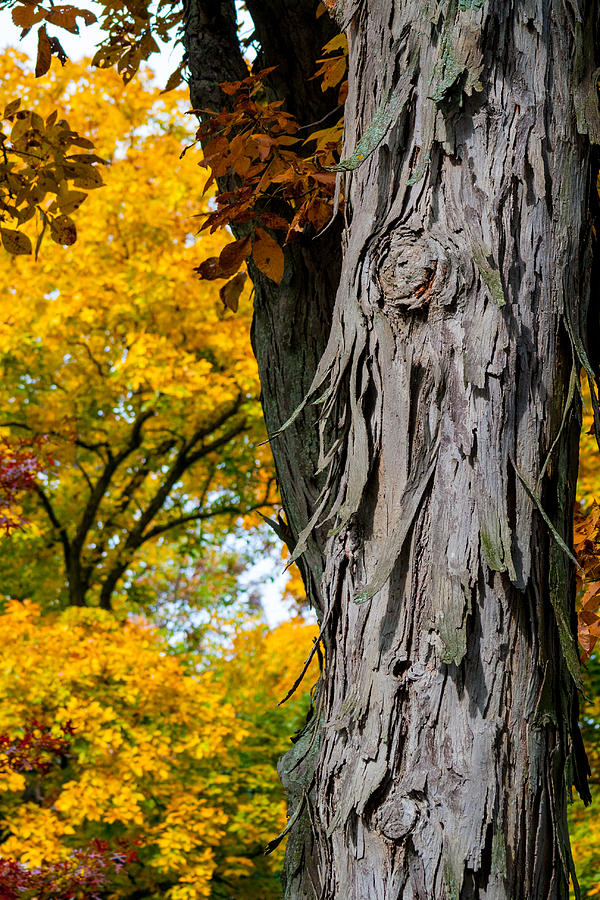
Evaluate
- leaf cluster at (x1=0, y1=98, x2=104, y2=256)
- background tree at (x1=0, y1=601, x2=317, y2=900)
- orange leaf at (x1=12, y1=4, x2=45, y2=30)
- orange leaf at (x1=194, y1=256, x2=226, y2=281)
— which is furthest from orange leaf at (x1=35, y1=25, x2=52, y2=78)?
background tree at (x1=0, y1=601, x2=317, y2=900)

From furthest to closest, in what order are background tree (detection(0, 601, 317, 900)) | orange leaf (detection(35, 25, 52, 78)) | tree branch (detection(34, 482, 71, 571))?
1. tree branch (detection(34, 482, 71, 571))
2. background tree (detection(0, 601, 317, 900))
3. orange leaf (detection(35, 25, 52, 78))

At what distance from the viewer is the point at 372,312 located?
4.31ft

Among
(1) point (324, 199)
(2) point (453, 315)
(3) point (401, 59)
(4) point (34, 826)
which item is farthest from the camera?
(4) point (34, 826)

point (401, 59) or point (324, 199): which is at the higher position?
point (324, 199)

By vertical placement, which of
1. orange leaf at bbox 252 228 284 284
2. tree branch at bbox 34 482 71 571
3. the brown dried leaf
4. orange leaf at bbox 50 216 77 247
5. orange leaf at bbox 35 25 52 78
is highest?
tree branch at bbox 34 482 71 571

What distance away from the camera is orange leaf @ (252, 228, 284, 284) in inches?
80.5

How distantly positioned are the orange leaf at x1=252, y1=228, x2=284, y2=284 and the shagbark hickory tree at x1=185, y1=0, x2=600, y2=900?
598mm

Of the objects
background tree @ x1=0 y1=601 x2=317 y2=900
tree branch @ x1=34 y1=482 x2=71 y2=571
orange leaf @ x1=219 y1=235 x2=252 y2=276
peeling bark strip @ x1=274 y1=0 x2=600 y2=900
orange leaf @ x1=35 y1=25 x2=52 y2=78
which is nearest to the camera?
peeling bark strip @ x1=274 y1=0 x2=600 y2=900

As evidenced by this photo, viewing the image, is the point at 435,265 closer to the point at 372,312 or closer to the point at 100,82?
the point at 372,312

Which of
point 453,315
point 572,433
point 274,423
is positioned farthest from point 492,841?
point 274,423

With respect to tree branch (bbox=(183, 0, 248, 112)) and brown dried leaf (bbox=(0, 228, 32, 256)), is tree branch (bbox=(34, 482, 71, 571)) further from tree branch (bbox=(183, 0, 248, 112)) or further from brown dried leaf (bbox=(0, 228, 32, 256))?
tree branch (bbox=(183, 0, 248, 112))

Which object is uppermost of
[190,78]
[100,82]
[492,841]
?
[100,82]

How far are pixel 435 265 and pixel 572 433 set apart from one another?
1.06ft

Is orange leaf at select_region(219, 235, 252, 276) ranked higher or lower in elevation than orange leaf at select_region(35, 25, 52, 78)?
lower
